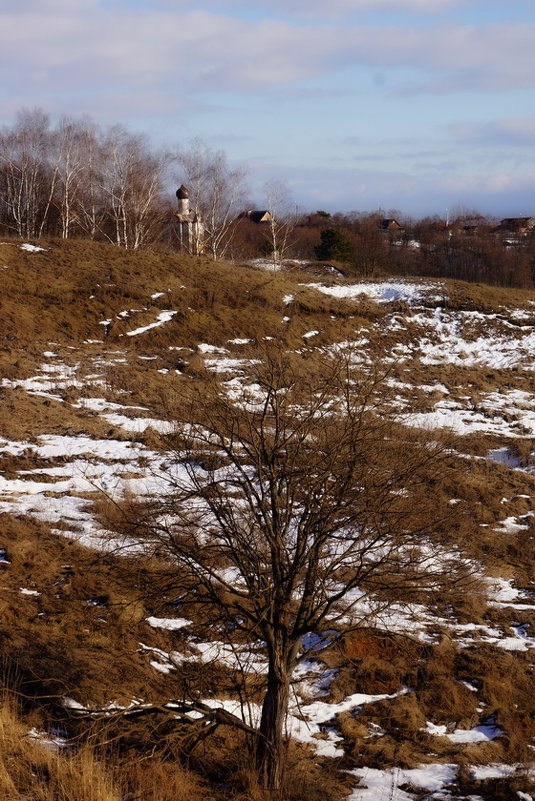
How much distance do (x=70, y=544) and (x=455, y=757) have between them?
6862 millimetres

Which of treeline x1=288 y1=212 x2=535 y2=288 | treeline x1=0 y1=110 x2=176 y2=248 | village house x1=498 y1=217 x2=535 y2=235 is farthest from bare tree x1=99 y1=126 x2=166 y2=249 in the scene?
village house x1=498 y1=217 x2=535 y2=235

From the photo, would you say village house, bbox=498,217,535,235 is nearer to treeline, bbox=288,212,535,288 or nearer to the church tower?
treeline, bbox=288,212,535,288

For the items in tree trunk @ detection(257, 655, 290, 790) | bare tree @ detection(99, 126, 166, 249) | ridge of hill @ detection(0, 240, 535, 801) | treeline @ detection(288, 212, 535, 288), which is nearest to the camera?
tree trunk @ detection(257, 655, 290, 790)

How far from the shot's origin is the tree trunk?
6.60 meters

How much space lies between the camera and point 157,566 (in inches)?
423

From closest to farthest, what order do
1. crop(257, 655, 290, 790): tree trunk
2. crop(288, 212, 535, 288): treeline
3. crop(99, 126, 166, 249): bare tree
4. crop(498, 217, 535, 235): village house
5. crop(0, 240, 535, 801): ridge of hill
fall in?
crop(257, 655, 290, 790): tree trunk → crop(0, 240, 535, 801): ridge of hill → crop(99, 126, 166, 249): bare tree → crop(288, 212, 535, 288): treeline → crop(498, 217, 535, 235): village house

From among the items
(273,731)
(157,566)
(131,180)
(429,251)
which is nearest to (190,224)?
(131,180)

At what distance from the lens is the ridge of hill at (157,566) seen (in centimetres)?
713

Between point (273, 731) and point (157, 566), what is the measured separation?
4438 millimetres

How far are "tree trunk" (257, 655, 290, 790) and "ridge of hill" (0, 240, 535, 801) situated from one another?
8.2 inches

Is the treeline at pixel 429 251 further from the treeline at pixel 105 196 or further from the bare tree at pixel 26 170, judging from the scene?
the bare tree at pixel 26 170

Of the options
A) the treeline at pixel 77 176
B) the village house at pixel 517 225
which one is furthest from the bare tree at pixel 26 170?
the village house at pixel 517 225

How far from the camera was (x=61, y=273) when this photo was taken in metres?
30.6

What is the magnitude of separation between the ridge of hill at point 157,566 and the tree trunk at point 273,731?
0.21 m
